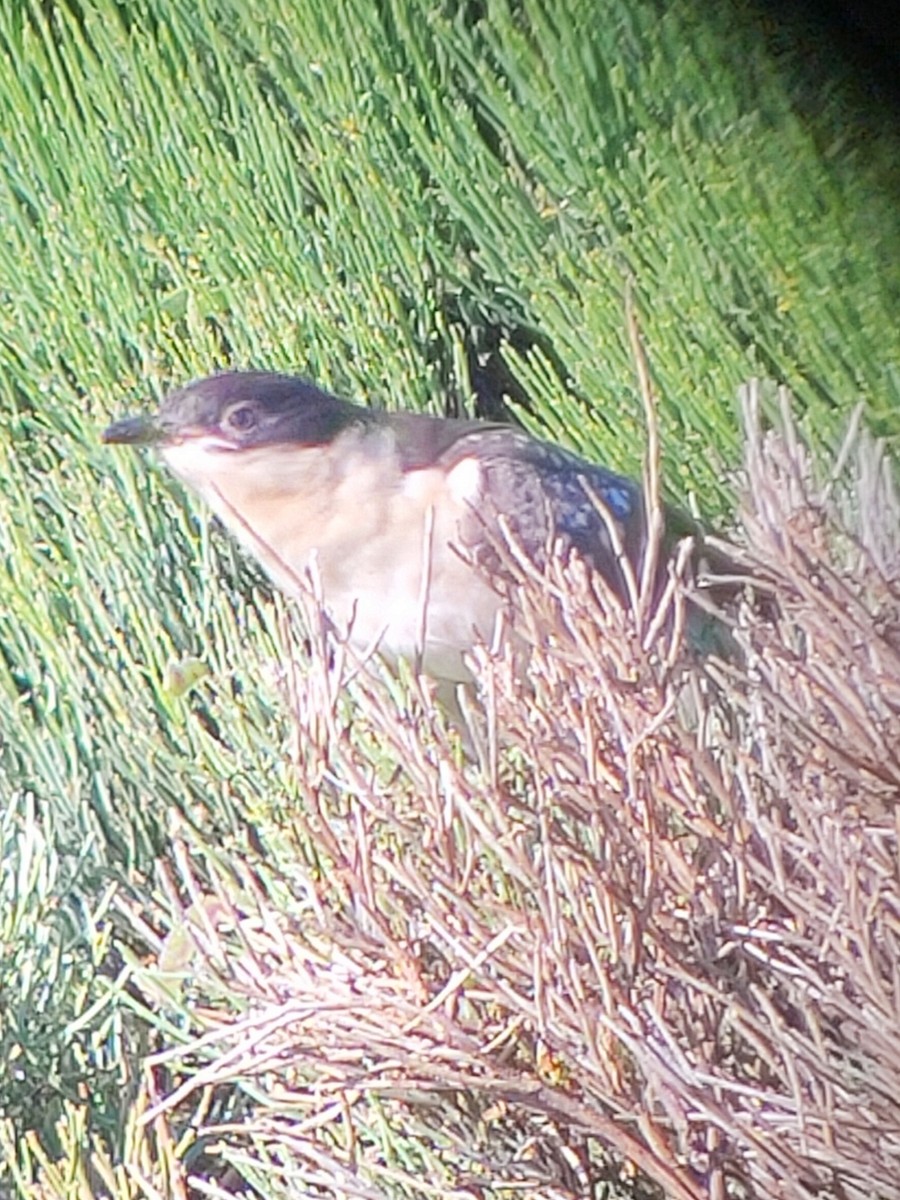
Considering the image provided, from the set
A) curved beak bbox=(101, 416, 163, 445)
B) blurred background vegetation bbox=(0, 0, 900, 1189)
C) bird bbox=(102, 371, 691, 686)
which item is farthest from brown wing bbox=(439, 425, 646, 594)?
curved beak bbox=(101, 416, 163, 445)

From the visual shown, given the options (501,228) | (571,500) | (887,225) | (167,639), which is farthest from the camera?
(501,228)

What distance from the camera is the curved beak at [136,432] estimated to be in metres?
1.21

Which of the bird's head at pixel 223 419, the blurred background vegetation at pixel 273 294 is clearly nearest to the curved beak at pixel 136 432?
the bird's head at pixel 223 419

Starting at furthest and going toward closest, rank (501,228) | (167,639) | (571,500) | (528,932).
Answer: (501,228) → (167,639) → (571,500) → (528,932)

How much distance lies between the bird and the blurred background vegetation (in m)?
→ 0.10

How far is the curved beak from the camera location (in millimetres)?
1213

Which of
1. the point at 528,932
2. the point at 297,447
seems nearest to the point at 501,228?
the point at 297,447

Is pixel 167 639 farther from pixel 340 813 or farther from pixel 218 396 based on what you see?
pixel 340 813

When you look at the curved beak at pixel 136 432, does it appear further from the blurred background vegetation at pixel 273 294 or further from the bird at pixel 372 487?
the blurred background vegetation at pixel 273 294

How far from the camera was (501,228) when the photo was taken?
1522 millimetres

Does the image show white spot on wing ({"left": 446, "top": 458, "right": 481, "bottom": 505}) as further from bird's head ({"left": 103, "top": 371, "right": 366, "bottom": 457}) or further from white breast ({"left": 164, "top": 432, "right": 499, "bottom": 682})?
bird's head ({"left": 103, "top": 371, "right": 366, "bottom": 457})

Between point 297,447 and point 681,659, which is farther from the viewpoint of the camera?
point 297,447

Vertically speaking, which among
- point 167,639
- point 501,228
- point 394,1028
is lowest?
point 394,1028

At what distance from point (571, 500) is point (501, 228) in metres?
0.42
